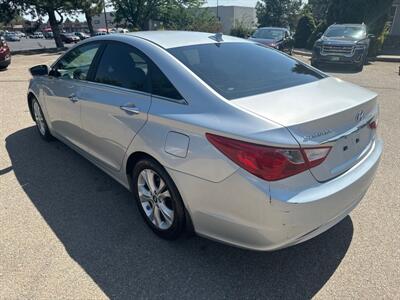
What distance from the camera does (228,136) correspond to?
2.07m

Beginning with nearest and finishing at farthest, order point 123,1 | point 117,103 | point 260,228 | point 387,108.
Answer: point 260,228 < point 117,103 < point 387,108 < point 123,1

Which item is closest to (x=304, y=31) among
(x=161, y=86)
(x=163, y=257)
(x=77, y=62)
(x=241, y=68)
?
(x=77, y=62)

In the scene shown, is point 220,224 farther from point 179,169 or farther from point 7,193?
point 7,193

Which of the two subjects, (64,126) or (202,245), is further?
(64,126)

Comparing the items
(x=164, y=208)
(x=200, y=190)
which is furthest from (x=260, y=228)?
(x=164, y=208)

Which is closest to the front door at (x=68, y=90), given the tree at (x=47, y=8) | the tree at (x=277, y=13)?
the tree at (x=47, y=8)

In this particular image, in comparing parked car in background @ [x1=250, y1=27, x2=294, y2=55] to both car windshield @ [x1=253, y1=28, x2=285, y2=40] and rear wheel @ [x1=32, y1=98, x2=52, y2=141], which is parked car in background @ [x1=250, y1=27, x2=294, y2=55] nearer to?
car windshield @ [x1=253, y1=28, x2=285, y2=40]

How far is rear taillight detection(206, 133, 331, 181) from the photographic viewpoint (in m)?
1.95

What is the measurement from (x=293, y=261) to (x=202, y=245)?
2.41 feet

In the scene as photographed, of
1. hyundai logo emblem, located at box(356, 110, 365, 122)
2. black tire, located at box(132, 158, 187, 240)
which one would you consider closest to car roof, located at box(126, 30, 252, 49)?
black tire, located at box(132, 158, 187, 240)

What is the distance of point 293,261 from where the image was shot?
8.48ft

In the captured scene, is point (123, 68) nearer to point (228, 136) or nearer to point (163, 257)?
point (228, 136)

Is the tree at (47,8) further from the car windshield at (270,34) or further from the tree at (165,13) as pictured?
the car windshield at (270,34)

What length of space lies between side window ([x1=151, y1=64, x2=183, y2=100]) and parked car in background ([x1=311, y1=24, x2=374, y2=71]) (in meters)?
12.3
